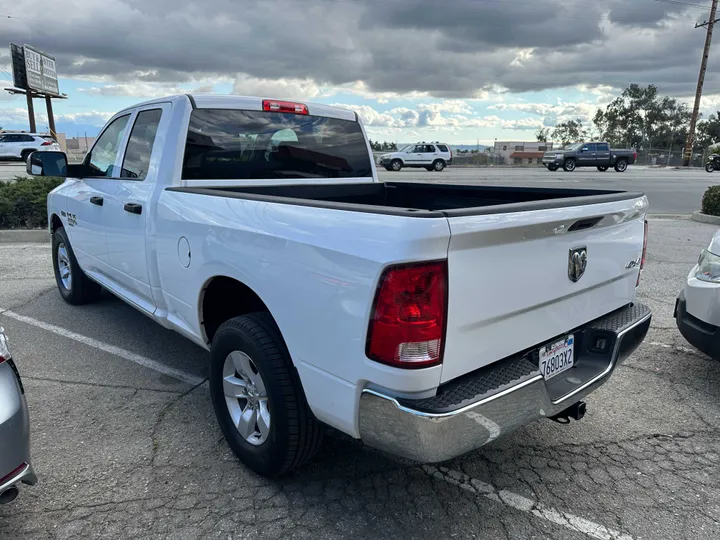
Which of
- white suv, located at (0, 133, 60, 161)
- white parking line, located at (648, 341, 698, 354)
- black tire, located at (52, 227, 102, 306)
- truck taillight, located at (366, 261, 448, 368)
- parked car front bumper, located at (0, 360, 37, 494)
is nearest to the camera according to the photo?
truck taillight, located at (366, 261, 448, 368)

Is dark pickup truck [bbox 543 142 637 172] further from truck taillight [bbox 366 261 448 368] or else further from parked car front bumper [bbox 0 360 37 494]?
parked car front bumper [bbox 0 360 37 494]

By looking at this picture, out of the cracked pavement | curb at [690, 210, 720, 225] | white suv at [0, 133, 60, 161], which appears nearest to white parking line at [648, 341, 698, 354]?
the cracked pavement

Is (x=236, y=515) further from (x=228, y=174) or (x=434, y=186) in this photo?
(x=434, y=186)

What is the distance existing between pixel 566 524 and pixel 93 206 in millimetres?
4077

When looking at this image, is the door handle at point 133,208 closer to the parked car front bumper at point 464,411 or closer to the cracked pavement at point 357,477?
the cracked pavement at point 357,477

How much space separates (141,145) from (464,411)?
3112mm

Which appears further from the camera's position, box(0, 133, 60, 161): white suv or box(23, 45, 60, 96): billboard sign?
box(23, 45, 60, 96): billboard sign

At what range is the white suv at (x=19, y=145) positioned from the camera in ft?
97.9

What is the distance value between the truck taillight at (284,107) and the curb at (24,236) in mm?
7223

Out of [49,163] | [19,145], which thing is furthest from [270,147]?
[19,145]

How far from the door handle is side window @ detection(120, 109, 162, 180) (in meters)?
0.21

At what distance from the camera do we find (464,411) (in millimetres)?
2070

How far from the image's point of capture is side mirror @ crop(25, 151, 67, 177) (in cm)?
458

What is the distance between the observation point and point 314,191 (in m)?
4.16
